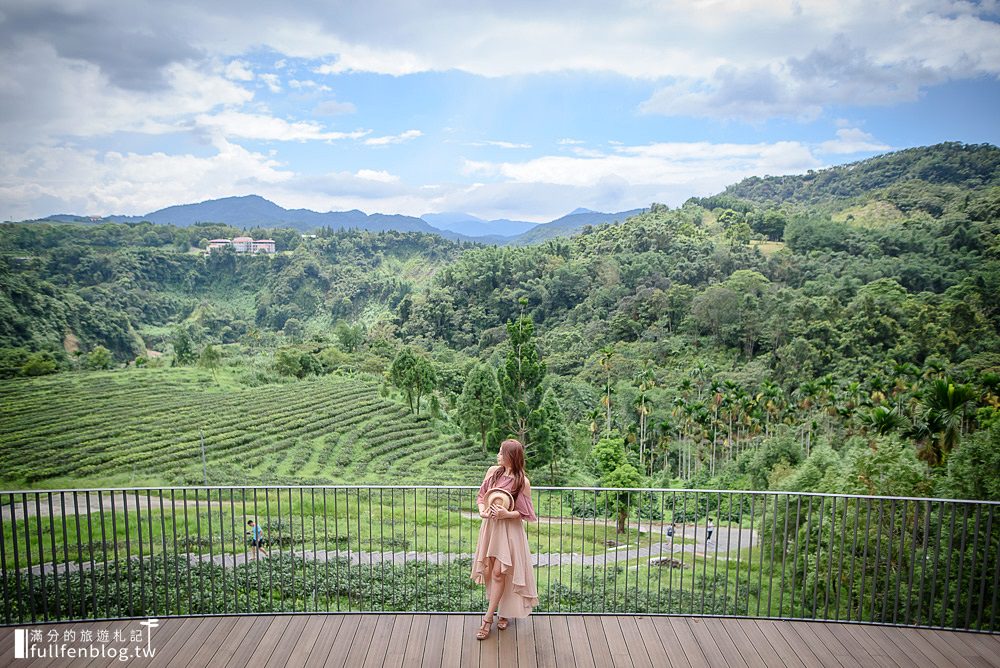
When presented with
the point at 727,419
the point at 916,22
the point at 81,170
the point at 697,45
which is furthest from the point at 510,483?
the point at 727,419

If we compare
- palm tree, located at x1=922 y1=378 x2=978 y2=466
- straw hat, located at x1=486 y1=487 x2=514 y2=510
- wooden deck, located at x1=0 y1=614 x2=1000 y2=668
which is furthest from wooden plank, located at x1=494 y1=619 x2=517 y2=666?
palm tree, located at x1=922 y1=378 x2=978 y2=466

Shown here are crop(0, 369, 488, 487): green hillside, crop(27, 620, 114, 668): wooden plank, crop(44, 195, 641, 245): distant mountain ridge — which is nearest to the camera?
crop(27, 620, 114, 668): wooden plank

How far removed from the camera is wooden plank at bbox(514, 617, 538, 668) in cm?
320

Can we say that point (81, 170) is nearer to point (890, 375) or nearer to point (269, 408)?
point (269, 408)

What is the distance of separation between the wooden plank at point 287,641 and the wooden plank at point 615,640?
1.34 m

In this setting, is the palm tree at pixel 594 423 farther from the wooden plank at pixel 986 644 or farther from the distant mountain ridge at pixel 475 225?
the distant mountain ridge at pixel 475 225

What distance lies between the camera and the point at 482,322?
4169cm

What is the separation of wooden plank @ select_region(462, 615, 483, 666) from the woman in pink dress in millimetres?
49

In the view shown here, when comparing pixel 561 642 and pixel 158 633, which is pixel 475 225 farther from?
pixel 561 642

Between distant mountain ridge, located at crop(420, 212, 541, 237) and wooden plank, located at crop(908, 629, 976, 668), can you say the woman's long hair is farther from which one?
distant mountain ridge, located at crop(420, 212, 541, 237)

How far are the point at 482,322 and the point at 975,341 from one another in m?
25.5

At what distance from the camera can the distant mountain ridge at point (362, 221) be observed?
40.2m

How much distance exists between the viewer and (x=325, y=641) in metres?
3.37

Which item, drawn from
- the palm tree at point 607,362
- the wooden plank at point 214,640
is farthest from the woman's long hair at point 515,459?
the palm tree at point 607,362
